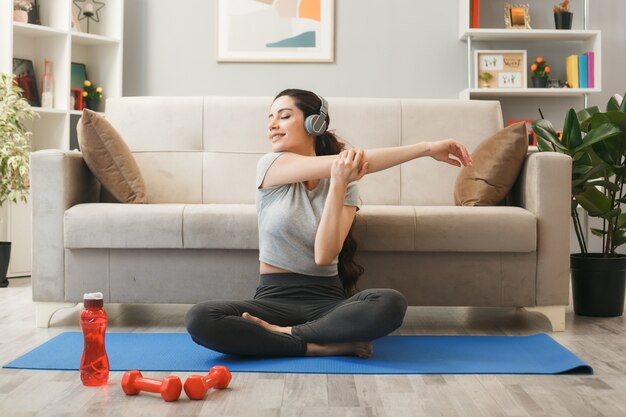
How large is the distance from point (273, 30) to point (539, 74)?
1.55 meters

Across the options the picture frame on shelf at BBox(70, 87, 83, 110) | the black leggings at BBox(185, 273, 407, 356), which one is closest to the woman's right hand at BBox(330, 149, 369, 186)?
the black leggings at BBox(185, 273, 407, 356)

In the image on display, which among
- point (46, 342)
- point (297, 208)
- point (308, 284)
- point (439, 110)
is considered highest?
point (439, 110)

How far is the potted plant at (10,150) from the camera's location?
3783mm

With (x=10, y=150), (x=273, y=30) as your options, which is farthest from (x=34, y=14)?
(x=273, y=30)

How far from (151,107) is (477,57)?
6.70 ft

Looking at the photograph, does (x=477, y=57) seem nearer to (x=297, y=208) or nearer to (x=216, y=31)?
(x=216, y=31)

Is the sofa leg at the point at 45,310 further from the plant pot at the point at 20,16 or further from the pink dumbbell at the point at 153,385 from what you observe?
the plant pot at the point at 20,16

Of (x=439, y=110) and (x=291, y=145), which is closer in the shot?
(x=291, y=145)

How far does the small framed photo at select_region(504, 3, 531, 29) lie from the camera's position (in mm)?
4613

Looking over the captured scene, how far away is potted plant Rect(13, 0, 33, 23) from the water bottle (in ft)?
9.14

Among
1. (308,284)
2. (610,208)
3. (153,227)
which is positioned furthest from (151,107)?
(610,208)

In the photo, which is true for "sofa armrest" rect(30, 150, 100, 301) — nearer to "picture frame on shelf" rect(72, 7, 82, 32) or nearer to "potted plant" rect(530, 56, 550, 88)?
"picture frame on shelf" rect(72, 7, 82, 32)

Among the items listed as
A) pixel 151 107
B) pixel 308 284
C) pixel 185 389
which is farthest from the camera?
pixel 151 107

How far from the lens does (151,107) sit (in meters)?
3.46
